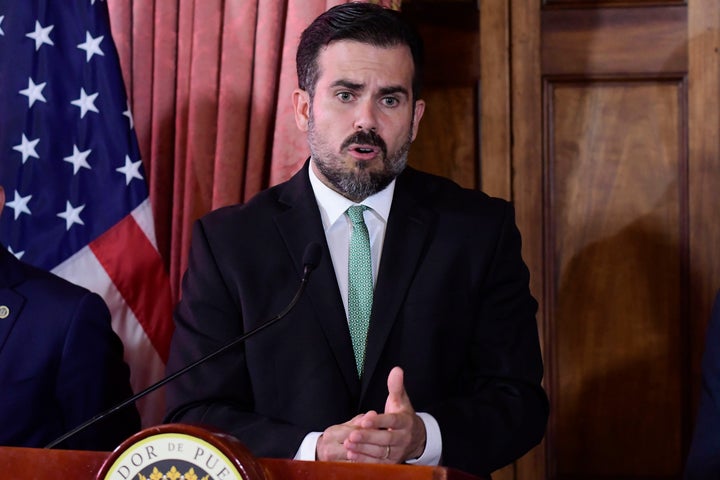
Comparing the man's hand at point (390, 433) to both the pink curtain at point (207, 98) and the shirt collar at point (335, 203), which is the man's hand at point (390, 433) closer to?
the shirt collar at point (335, 203)

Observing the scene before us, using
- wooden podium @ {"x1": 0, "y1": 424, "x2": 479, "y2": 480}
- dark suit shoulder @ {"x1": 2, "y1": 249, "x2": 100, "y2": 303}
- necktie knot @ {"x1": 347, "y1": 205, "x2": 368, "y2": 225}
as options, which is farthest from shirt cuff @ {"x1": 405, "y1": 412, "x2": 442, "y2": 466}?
dark suit shoulder @ {"x1": 2, "y1": 249, "x2": 100, "y2": 303}

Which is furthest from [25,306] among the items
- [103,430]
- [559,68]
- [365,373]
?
[559,68]

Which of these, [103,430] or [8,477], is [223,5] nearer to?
[103,430]

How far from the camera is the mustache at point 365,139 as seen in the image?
82.2 inches

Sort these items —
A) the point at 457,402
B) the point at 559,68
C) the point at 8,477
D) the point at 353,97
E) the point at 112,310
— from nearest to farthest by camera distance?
the point at 8,477 < the point at 457,402 < the point at 353,97 < the point at 112,310 < the point at 559,68

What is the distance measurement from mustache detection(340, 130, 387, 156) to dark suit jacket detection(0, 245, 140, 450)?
0.66m

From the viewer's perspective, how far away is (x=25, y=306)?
2248 mm

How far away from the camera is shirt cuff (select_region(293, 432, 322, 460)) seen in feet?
5.83

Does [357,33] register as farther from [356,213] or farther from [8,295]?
[8,295]

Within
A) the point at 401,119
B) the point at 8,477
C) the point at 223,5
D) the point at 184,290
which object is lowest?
the point at 8,477

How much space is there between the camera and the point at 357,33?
2.13 m

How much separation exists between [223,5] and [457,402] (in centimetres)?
128

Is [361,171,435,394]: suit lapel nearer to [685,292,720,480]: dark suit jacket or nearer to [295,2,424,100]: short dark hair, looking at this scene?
[295,2,424,100]: short dark hair

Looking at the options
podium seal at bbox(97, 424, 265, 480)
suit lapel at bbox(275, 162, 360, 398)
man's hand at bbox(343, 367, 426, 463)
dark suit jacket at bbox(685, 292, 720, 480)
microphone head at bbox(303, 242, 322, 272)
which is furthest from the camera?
suit lapel at bbox(275, 162, 360, 398)
